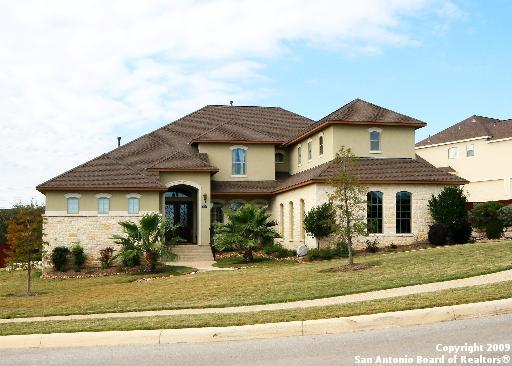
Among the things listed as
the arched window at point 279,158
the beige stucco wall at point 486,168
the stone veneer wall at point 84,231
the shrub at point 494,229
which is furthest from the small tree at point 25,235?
the beige stucco wall at point 486,168

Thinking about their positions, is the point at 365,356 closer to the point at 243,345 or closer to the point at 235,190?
the point at 243,345

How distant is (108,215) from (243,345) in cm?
2754

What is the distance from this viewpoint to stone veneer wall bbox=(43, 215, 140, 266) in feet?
121

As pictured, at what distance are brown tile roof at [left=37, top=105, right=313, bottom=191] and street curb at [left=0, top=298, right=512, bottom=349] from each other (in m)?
25.7

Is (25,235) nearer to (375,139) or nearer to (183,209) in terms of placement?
(183,209)

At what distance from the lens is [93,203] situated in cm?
3734

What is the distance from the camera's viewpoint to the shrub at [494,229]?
3250cm

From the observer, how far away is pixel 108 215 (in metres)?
37.3

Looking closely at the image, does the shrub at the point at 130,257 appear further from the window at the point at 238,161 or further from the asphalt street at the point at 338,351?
the asphalt street at the point at 338,351

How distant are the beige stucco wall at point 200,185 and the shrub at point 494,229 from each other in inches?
624

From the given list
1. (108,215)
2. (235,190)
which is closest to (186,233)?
(235,190)

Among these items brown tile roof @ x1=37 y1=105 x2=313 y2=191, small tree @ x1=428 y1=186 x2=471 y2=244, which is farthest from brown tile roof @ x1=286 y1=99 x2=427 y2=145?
brown tile roof @ x1=37 y1=105 x2=313 y2=191

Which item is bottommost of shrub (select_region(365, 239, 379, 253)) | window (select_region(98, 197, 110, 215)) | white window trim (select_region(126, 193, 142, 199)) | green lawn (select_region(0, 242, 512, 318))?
green lawn (select_region(0, 242, 512, 318))

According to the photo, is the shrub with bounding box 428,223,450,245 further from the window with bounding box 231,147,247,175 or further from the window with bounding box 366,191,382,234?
the window with bounding box 231,147,247,175
